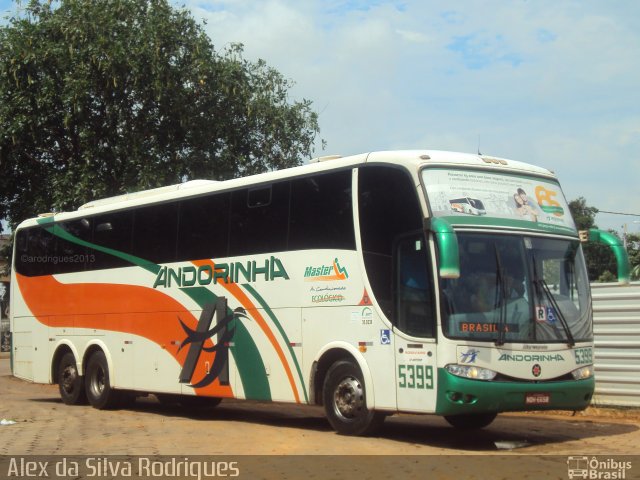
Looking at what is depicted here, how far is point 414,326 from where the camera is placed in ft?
37.6

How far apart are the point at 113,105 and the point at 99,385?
8.50 meters

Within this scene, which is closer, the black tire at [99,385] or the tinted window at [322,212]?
the tinted window at [322,212]

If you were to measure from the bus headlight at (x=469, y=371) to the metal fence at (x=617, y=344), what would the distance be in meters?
4.79

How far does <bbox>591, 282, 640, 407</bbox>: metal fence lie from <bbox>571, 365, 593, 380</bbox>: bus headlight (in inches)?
129

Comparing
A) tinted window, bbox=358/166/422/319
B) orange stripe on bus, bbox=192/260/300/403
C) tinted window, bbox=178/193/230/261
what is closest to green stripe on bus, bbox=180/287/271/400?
orange stripe on bus, bbox=192/260/300/403

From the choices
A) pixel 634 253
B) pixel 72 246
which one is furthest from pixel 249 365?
pixel 634 253

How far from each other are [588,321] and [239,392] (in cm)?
531

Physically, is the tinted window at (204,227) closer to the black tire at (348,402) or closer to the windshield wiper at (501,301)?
the black tire at (348,402)

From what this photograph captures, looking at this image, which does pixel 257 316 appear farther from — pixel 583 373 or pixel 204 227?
pixel 583 373

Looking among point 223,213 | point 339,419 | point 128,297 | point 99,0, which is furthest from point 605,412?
point 99,0

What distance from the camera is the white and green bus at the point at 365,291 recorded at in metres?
11.2

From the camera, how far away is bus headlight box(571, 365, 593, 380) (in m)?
11.7

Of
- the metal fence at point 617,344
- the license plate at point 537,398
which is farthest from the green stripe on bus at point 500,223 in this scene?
the metal fence at point 617,344

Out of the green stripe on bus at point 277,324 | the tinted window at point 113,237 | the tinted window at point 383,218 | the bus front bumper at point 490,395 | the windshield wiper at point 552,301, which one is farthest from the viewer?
the tinted window at point 113,237
